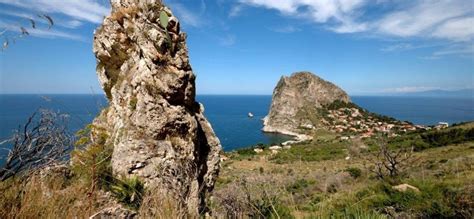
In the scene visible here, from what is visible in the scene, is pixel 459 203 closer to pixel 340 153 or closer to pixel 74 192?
pixel 74 192

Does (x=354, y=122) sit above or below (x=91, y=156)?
below

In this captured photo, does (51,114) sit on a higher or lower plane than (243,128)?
higher

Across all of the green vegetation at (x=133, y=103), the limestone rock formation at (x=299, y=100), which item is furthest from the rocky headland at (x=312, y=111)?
the green vegetation at (x=133, y=103)

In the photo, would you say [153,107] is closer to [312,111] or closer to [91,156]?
[91,156]

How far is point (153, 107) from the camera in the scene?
24.3ft

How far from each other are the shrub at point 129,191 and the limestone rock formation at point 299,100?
9282cm

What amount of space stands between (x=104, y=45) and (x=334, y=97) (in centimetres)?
11397

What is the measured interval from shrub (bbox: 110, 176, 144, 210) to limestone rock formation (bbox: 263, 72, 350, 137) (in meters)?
92.8

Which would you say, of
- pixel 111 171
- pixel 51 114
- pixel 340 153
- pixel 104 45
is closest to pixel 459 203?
pixel 111 171

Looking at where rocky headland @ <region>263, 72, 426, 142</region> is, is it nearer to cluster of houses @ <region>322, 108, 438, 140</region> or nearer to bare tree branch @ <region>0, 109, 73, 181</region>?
cluster of houses @ <region>322, 108, 438, 140</region>

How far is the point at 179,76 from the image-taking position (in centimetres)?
787

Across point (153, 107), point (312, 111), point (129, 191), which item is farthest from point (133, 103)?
point (312, 111)

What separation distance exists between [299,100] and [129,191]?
108 meters

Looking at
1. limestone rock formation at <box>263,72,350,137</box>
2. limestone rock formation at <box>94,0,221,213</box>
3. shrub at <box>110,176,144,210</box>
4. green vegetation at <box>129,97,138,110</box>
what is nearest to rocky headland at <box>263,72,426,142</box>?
limestone rock formation at <box>263,72,350,137</box>
